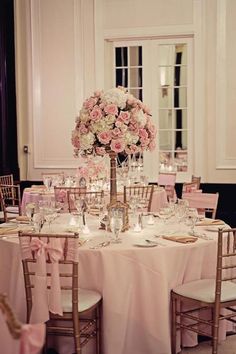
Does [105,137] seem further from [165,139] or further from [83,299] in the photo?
[165,139]

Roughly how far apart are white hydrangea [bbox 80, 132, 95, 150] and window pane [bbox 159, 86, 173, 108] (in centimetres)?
514

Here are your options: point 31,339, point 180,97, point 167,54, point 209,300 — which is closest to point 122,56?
point 167,54

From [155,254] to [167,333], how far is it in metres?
0.53

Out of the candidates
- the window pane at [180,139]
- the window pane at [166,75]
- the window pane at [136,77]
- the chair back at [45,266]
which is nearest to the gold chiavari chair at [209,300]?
the chair back at [45,266]

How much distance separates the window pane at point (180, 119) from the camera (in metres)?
8.97

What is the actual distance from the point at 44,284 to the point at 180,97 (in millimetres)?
6046

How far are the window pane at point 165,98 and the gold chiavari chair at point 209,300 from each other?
5.20 m

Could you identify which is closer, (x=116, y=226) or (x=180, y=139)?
(x=116, y=226)

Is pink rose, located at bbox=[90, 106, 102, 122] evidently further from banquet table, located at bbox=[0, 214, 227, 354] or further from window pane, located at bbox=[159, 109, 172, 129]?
window pane, located at bbox=[159, 109, 172, 129]

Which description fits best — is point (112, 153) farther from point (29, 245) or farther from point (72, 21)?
point (72, 21)

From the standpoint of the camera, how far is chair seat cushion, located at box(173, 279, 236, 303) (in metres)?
3.65

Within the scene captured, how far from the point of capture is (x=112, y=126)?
4.04 meters

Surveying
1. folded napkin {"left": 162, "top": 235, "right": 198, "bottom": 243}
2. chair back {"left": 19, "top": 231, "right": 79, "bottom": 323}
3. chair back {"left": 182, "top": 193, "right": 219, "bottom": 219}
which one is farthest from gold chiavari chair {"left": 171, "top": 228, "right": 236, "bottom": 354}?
chair back {"left": 182, "top": 193, "right": 219, "bottom": 219}

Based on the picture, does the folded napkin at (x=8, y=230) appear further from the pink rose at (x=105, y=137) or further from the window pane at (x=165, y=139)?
the window pane at (x=165, y=139)
